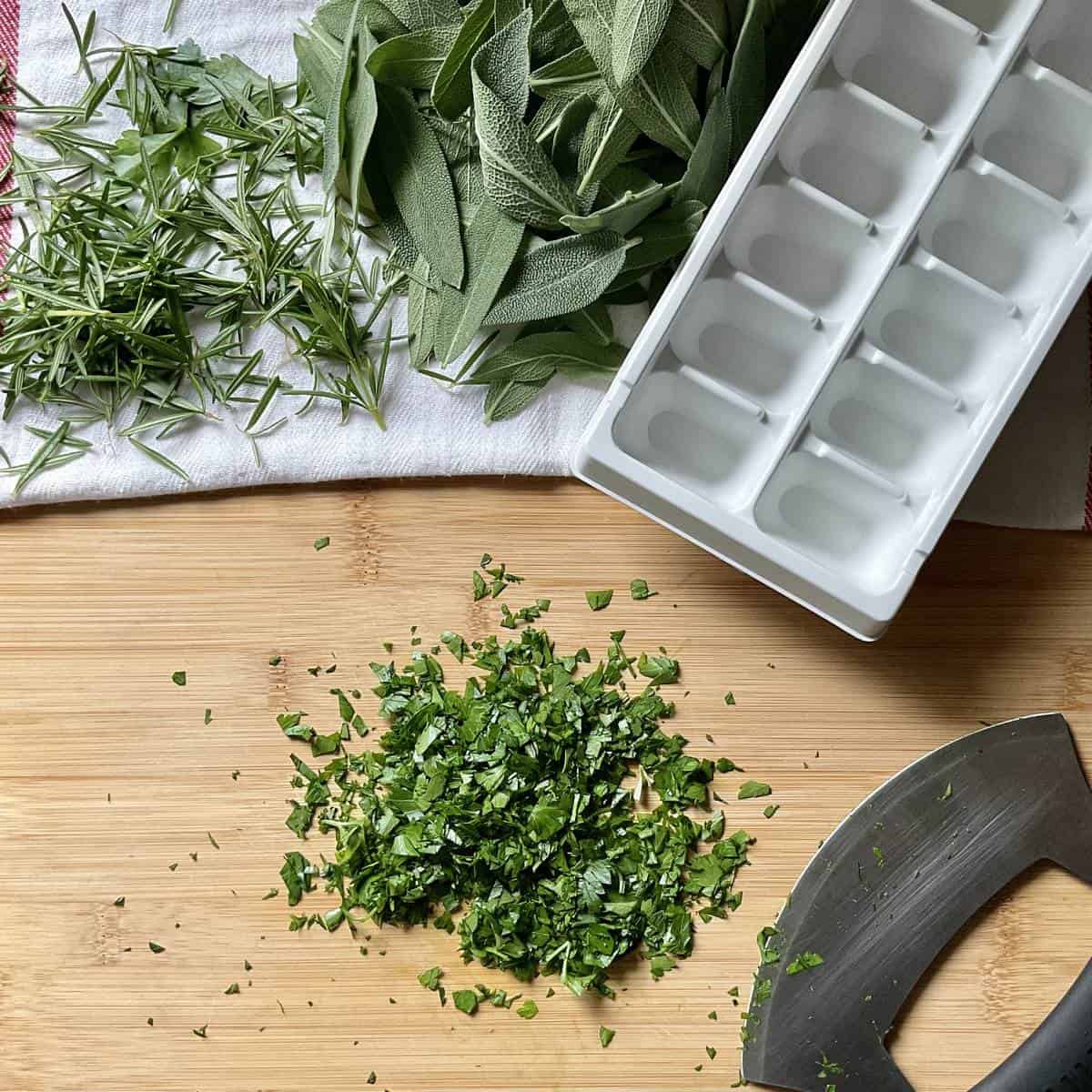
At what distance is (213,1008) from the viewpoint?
1044 mm

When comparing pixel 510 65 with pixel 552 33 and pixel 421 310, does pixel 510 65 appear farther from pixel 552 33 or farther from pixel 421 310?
pixel 421 310

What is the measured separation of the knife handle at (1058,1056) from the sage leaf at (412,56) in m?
1.00

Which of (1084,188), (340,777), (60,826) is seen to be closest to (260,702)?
(340,777)

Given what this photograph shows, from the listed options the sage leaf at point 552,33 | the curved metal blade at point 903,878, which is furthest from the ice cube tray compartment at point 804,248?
the curved metal blade at point 903,878

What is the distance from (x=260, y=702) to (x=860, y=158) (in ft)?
2.48

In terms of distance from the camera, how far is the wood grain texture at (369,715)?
103cm

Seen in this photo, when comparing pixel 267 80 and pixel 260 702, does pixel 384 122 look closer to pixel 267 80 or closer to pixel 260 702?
pixel 267 80

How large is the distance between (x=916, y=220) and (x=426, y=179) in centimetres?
43

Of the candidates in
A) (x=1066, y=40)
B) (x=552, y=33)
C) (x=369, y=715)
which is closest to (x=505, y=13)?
(x=552, y=33)

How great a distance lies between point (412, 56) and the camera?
938 millimetres

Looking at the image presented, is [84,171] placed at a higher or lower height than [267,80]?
lower

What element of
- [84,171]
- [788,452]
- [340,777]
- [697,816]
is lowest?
[340,777]

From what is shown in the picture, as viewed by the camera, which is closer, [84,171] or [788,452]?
[788,452]

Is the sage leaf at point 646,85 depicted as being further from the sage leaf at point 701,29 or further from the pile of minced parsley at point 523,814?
the pile of minced parsley at point 523,814
